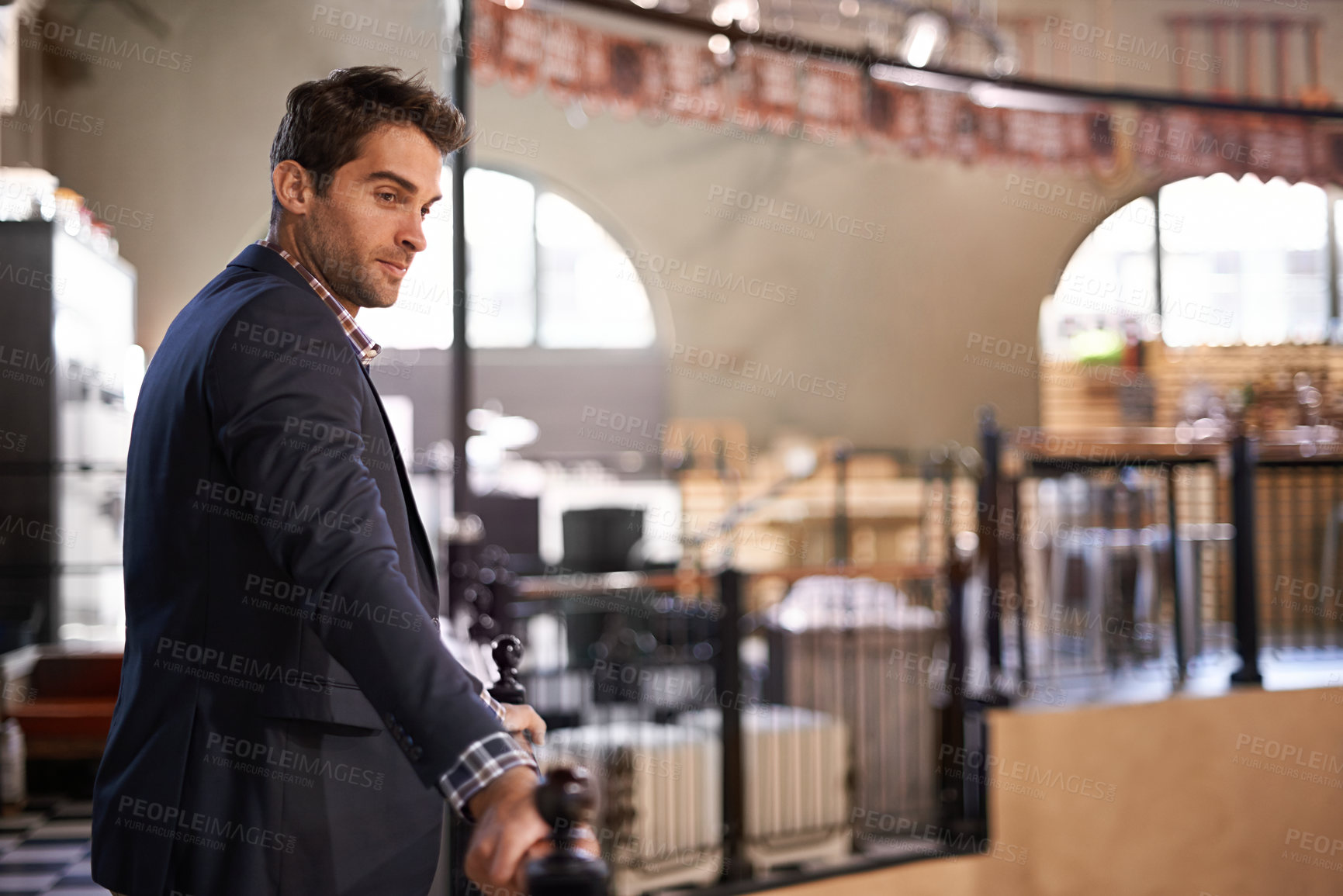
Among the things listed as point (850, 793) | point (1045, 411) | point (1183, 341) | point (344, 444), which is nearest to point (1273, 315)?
point (1183, 341)

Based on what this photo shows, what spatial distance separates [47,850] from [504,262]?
8.71 meters

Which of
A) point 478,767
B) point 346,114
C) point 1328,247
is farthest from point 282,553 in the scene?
point 1328,247

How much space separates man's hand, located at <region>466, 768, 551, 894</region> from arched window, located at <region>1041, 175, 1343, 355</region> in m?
11.0

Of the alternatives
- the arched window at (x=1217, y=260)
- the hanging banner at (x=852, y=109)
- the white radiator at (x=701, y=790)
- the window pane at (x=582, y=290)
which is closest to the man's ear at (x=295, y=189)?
the white radiator at (x=701, y=790)

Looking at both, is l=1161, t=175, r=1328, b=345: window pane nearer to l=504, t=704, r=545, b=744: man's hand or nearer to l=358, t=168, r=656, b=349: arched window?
l=358, t=168, r=656, b=349: arched window

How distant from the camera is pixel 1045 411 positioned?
35.9 feet

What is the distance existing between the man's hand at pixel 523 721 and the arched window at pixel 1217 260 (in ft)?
34.8

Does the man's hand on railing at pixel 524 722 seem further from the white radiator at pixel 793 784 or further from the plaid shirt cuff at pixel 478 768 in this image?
the white radiator at pixel 793 784

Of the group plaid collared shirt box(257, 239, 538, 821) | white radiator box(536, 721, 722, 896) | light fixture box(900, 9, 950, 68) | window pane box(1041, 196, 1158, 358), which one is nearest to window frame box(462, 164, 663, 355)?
window pane box(1041, 196, 1158, 358)

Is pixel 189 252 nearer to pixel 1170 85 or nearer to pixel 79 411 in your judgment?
pixel 79 411

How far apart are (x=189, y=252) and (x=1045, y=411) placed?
965cm

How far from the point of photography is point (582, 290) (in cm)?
1146

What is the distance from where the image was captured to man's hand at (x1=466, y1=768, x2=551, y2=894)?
0.79 m

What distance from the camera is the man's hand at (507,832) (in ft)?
2.58
